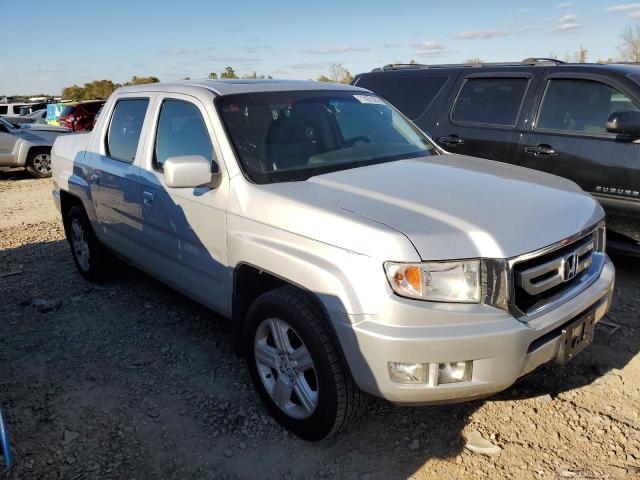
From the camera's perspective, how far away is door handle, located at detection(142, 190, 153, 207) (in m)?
3.69

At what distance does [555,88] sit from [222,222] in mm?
3587

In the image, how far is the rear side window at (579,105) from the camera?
4641 mm

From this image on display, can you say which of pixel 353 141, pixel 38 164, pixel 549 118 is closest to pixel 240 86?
pixel 353 141

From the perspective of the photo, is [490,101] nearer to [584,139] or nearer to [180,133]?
[584,139]

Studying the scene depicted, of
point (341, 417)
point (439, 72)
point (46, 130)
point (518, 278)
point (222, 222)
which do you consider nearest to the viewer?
point (518, 278)

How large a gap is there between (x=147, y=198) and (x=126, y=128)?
0.85 metres

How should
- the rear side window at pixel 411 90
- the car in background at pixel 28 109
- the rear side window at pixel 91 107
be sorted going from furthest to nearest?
1. the car in background at pixel 28 109
2. the rear side window at pixel 91 107
3. the rear side window at pixel 411 90

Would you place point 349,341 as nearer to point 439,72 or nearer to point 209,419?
point 209,419

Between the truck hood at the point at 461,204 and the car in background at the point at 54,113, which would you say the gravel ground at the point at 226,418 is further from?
the car in background at the point at 54,113

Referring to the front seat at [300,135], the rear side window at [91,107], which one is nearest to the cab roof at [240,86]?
the front seat at [300,135]

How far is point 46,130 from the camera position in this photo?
1324cm

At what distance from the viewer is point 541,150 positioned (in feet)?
16.0

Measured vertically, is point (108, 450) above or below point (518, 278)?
below

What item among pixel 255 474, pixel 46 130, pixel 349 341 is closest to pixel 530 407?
pixel 349 341
